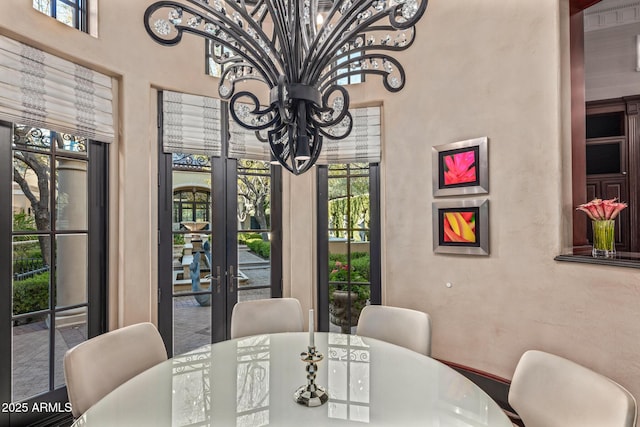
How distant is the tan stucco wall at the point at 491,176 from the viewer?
2.14 metres

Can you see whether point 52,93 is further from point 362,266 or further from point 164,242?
point 362,266

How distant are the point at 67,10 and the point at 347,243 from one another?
276 centimetres

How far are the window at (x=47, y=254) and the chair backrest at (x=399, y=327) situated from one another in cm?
190

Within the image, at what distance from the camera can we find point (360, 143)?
10.6ft

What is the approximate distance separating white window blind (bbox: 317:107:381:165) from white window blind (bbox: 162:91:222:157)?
0.97 meters

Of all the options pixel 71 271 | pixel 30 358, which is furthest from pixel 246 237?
pixel 30 358

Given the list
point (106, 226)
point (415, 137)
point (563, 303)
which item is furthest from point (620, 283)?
point (106, 226)

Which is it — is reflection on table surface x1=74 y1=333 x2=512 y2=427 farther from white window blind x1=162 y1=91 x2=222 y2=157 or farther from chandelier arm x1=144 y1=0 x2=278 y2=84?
white window blind x1=162 y1=91 x2=222 y2=157

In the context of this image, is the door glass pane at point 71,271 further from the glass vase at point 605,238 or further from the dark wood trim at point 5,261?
the glass vase at point 605,238

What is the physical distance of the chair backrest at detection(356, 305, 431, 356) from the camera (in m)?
1.95

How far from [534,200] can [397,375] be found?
5.44 feet

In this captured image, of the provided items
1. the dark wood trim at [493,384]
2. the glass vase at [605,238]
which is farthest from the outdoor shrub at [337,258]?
the glass vase at [605,238]

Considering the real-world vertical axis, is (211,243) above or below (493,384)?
above

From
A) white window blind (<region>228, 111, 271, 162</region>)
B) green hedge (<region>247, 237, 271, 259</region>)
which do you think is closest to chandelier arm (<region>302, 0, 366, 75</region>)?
white window blind (<region>228, 111, 271, 162</region>)
